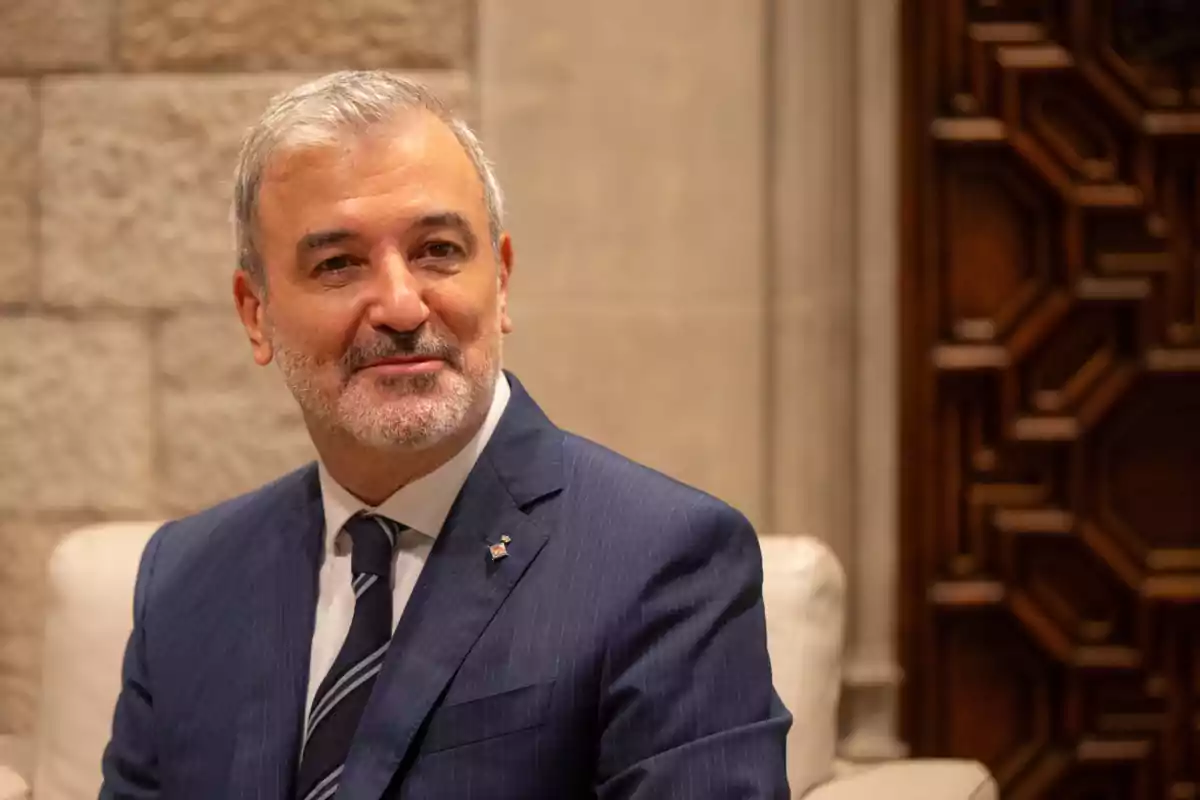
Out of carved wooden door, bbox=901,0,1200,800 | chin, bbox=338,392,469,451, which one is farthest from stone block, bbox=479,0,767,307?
chin, bbox=338,392,469,451

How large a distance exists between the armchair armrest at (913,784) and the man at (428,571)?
1.52ft

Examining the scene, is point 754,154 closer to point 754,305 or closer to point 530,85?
point 754,305

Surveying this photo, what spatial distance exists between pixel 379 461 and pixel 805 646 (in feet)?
2.28

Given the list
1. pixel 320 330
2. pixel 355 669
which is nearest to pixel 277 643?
pixel 355 669

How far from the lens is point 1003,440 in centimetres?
200

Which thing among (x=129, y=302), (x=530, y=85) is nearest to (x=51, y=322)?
(x=129, y=302)

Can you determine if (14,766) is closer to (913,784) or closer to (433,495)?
(433,495)

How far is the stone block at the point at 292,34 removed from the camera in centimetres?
196

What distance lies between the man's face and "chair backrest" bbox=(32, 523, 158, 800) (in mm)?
639

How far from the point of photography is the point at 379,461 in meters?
1.23

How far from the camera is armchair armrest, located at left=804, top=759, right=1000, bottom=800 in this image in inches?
61.1

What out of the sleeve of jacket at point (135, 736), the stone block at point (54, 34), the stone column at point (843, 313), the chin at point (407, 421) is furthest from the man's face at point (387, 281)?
the stone block at point (54, 34)

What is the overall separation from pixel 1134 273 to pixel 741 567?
116cm

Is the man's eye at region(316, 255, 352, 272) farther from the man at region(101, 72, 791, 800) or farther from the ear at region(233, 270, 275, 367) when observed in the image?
the ear at region(233, 270, 275, 367)
